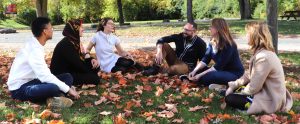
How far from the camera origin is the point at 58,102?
20.0 ft

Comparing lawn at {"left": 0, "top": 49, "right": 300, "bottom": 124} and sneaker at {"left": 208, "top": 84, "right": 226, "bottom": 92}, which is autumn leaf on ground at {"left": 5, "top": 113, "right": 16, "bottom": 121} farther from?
sneaker at {"left": 208, "top": 84, "right": 226, "bottom": 92}

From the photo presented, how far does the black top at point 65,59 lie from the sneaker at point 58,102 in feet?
3.53

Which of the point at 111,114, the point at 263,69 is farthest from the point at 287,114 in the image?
the point at 111,114

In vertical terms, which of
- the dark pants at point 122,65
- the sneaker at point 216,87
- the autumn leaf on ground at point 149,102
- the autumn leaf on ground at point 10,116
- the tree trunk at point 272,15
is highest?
the tree trunk at point 272,15

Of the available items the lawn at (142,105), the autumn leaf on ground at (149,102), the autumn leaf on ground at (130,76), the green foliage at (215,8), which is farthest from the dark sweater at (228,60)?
the green foliage at (215,8)

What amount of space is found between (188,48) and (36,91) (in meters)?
3.42

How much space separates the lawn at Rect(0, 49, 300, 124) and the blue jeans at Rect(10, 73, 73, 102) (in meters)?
0.10

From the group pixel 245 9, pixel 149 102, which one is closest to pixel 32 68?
pixel 149 102

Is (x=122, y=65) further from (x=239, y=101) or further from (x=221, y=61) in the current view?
(x=239, y=101)

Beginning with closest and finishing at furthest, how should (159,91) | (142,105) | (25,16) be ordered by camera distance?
1. (142,105)
2. (159,91)
3. (25,16)

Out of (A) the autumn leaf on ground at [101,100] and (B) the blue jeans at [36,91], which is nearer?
(B) the blue jeans at [36,91]

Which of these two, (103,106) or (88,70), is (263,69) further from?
(88,70)

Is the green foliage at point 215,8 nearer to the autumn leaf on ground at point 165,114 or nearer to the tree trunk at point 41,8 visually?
the tree trunk at point 41,8

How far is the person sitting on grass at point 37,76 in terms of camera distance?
6073 millimetres
